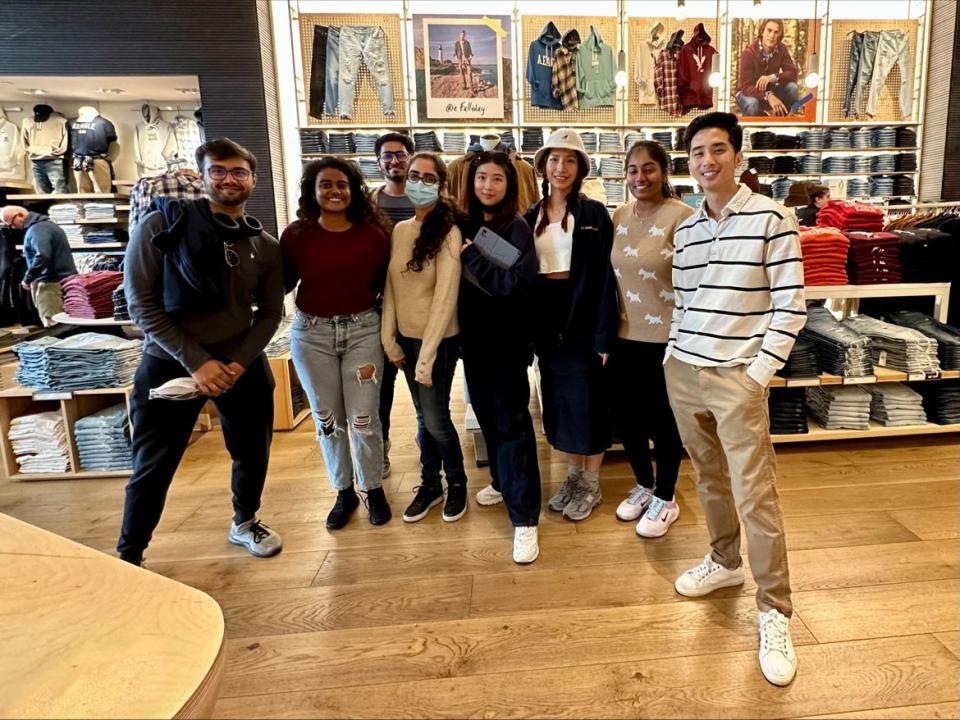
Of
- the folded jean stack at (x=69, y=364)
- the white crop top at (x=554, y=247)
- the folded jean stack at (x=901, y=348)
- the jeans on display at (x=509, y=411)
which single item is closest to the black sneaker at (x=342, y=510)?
the jeans on display at (x=509, y=411)

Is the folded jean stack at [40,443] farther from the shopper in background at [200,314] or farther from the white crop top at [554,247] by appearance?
the white crop top at [554,247]

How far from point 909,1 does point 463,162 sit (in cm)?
698

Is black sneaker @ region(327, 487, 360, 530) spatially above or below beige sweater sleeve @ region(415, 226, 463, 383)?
below

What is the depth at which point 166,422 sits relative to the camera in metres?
2.07

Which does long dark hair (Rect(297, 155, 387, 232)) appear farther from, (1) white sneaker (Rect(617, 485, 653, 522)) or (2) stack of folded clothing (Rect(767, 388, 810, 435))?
(2) stack of folded clothing (Rect(767, 388, 810, 435))

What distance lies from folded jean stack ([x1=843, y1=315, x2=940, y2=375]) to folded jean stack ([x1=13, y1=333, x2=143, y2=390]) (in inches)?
165

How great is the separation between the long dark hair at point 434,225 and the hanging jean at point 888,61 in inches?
249

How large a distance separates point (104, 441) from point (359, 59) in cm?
444

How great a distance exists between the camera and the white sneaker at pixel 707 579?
6.51 feet

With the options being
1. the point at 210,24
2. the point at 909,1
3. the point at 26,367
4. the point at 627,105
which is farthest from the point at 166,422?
the point at 909,1

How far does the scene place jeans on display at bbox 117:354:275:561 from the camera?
81.0 inches

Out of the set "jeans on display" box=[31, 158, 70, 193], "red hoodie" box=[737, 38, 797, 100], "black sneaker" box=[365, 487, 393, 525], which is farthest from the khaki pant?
"jeans on display" box=[31, 158, 70, 193]

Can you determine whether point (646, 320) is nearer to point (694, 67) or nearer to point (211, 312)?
point (211, 312)

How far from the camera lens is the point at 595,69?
598 cm
